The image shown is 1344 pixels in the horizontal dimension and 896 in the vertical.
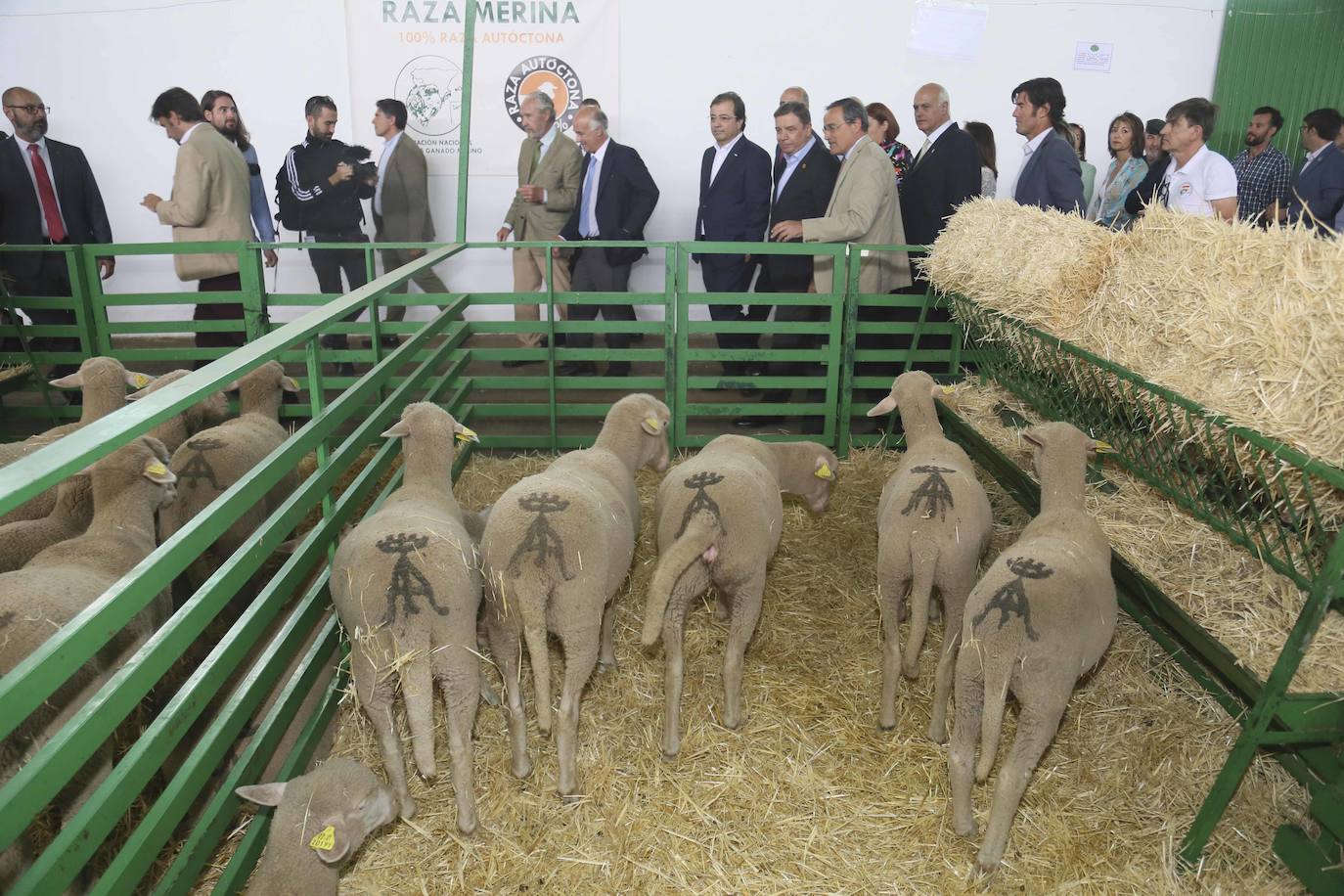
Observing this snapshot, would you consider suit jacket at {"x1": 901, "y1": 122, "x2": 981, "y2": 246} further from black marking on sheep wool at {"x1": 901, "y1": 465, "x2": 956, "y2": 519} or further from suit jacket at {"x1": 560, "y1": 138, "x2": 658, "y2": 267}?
black marking on sheep wool at {"x1": 901, "y1": 465, "x2": 956, "y2": 519}

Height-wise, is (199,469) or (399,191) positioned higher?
(399,191)

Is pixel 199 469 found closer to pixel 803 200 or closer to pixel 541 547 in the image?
pixel 541 547

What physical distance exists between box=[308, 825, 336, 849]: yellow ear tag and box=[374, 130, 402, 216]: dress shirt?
24.9ft

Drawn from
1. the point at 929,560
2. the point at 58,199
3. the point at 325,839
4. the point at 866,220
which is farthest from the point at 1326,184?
the point at 58,199

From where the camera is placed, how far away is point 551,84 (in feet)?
30.9

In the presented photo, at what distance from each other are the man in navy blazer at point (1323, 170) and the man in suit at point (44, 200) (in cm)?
996

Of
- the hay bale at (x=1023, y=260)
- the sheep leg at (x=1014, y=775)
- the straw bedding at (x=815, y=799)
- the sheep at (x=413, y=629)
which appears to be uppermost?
Result: the hay bale at (x=1023, y=260)

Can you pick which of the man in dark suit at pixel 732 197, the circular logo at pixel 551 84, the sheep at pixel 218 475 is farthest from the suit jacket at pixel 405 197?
the sheep at pixel 218 475

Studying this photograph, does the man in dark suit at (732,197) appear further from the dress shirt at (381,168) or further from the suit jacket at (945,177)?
the dress shirt at (381,168)

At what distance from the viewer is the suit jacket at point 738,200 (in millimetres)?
7668

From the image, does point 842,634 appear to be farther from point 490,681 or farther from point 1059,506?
point 490,681

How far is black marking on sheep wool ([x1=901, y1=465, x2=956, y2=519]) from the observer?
146 inches


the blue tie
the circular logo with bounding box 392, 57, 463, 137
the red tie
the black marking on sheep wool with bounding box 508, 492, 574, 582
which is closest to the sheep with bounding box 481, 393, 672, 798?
the black marking on sheep wool with bounding box 508, 492, 574, 582

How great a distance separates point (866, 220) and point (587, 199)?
→ 3175 mm
